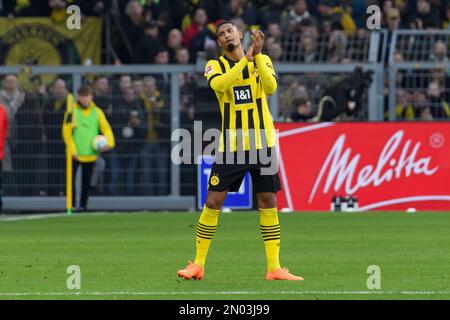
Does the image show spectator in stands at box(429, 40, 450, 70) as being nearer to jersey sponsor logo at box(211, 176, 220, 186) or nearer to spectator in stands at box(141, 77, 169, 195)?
spectator in stands at box(141, 77, 169, 195)

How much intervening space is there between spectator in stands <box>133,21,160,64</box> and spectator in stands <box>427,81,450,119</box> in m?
5.45

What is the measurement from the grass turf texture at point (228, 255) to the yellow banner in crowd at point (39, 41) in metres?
5.40

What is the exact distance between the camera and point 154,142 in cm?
2492

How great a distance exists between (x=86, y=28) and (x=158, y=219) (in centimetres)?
664

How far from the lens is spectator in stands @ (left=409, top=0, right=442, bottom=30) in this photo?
26.7 meters

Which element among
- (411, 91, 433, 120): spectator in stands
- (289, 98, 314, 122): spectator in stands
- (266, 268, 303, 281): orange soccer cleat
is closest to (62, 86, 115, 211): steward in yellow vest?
(289, 98, 314, 122): spectator in stands

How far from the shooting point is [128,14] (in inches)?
1088

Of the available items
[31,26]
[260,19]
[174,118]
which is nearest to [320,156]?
[174,118]

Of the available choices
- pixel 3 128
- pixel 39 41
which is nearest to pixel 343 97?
pixel 3 128

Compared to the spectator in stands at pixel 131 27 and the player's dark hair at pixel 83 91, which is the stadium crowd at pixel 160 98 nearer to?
the spectator in stands at pixel 131 27

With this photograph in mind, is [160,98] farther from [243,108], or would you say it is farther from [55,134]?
[243,108]

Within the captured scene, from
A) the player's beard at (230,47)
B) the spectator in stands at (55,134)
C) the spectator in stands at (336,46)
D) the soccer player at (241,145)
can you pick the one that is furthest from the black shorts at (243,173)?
the spectator in stands at (55,134)

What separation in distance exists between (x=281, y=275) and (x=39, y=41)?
15.3 metres

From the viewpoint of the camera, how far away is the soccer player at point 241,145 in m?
12.7
